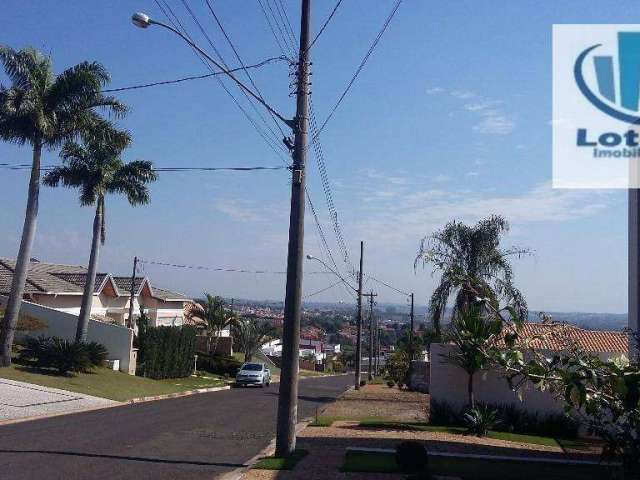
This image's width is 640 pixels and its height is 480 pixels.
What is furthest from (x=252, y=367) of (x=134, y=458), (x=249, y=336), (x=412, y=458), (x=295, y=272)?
(x=412, y=458)

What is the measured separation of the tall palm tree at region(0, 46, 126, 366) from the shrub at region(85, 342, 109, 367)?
4.09 meters

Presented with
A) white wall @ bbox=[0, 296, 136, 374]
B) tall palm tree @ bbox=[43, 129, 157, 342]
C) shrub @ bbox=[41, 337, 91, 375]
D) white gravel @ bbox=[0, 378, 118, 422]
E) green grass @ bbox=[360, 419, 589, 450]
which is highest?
tall palm tree @ bbox=[43, 129, 157, 342]

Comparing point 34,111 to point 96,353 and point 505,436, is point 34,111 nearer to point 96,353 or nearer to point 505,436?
point 96,353

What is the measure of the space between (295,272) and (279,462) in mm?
3466

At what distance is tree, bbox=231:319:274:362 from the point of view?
58.6m

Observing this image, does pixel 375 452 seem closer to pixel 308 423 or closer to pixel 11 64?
pixel 308 423

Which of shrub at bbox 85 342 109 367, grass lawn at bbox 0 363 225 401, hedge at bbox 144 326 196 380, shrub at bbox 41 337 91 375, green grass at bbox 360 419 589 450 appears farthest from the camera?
hedge at bbox 144 326 196 380

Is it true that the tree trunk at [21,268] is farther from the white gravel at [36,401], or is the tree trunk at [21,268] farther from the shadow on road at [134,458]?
the shadow on road at [134,458]

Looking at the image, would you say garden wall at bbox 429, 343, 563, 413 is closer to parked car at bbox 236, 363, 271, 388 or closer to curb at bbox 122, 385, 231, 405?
curb at bbox 122, 385, 231, 405

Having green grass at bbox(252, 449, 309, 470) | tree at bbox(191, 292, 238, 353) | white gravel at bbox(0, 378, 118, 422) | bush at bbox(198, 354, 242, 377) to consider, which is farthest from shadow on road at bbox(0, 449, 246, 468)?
tree at bbox(191, 292, 238, 353)

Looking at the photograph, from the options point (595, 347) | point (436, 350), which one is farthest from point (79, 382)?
point (595, 347)

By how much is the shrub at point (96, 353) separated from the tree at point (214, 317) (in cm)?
2327

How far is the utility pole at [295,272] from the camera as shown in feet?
45.1

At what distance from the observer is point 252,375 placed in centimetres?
4334
